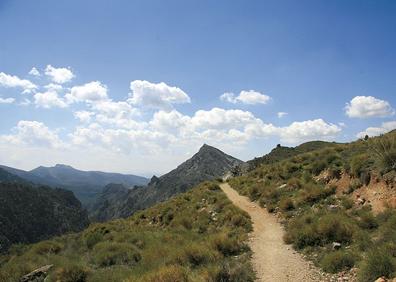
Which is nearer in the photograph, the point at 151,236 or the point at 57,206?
the point at 151,236

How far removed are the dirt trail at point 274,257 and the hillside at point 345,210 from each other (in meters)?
0.41

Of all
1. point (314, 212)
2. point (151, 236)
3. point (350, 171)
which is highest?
point (350, 171)

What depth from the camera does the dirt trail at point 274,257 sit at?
1026 cm

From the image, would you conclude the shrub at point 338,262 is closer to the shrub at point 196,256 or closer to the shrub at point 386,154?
the shrub at point 196,256

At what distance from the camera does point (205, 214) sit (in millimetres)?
21656

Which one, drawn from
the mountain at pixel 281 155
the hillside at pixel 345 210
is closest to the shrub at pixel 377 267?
the hillside at pixel 345 210

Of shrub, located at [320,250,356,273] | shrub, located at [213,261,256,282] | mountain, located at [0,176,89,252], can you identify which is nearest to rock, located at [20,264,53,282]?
shrub, located at [213,261,256,282]

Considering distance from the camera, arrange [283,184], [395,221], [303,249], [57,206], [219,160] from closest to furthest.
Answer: [395,221]
[303,249]
[283,184]
[57,206]
[219,160]

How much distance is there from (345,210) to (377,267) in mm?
7060

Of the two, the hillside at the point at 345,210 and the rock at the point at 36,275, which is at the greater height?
the hillside at the point at 345,210

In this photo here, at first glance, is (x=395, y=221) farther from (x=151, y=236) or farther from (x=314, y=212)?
(x=151, y=236)

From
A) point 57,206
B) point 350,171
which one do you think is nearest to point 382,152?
point 350,171

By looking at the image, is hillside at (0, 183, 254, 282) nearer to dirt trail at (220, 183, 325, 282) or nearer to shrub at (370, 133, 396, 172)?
dirt trail at (220, 183, 325, 282)

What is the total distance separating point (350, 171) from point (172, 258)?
1087 cm
